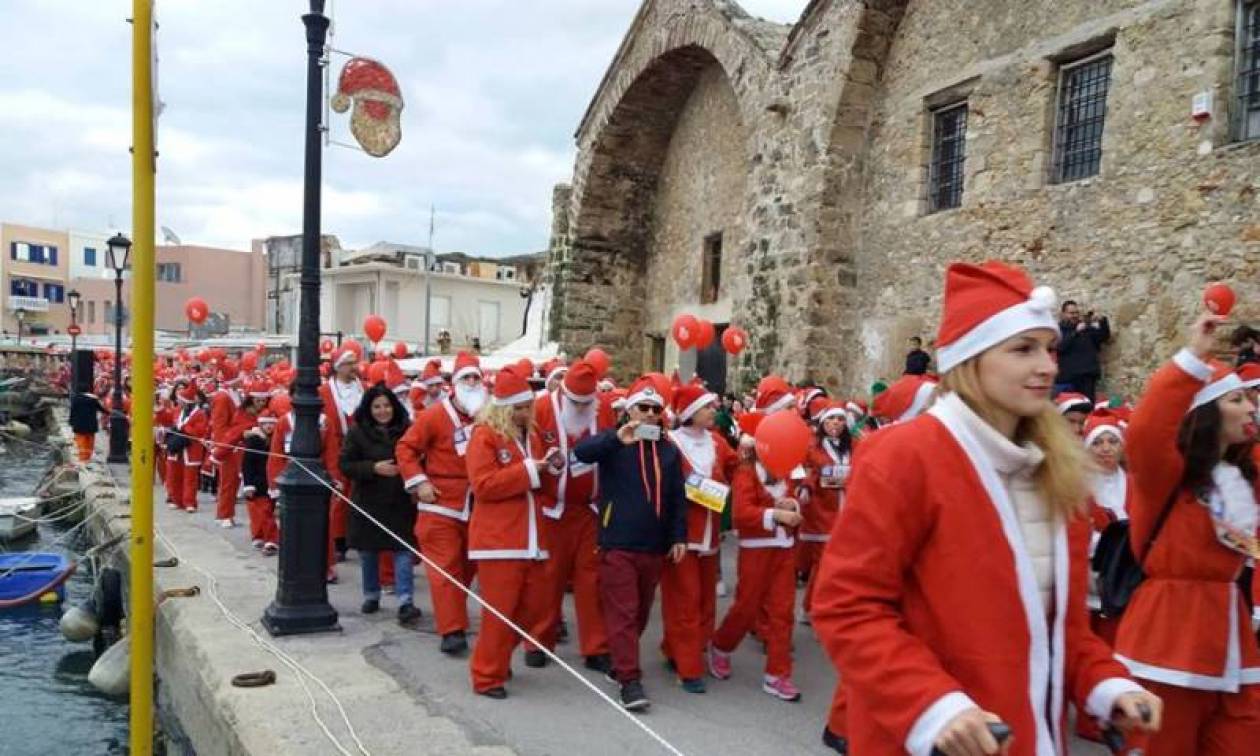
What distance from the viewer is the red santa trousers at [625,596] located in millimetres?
5262

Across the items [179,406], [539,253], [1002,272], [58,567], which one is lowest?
[58,567]

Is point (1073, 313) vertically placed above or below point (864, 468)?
above

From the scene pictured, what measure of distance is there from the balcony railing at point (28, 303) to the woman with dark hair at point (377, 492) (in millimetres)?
65105

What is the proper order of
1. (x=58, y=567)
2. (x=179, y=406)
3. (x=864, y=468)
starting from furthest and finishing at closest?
(x=179, y=406), (x=58, y=567), (x=864, y=468)

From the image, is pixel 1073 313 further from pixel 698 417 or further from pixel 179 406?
pixel 179 406

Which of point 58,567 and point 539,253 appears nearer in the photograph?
point 58,567

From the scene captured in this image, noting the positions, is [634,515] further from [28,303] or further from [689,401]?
[28,303]

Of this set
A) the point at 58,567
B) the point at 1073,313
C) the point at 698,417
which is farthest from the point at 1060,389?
the point at 58,567

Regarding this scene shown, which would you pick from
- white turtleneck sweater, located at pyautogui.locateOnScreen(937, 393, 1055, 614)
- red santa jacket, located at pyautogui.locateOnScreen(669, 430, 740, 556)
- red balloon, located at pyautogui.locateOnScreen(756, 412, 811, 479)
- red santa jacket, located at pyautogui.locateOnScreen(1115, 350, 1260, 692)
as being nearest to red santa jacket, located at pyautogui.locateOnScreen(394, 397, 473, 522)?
red santa jacket, located at pyautogui.locateOnScreen(669, 430, 740, 556)

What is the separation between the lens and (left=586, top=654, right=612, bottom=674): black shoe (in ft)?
19.6

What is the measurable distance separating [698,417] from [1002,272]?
382 centimetres

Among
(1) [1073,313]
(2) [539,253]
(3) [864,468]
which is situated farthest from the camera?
(2) [539,253]

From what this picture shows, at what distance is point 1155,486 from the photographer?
3.43 meters

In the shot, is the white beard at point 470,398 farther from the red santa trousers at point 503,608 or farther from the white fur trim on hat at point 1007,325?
the white fur trim on hat at point 1007,325
